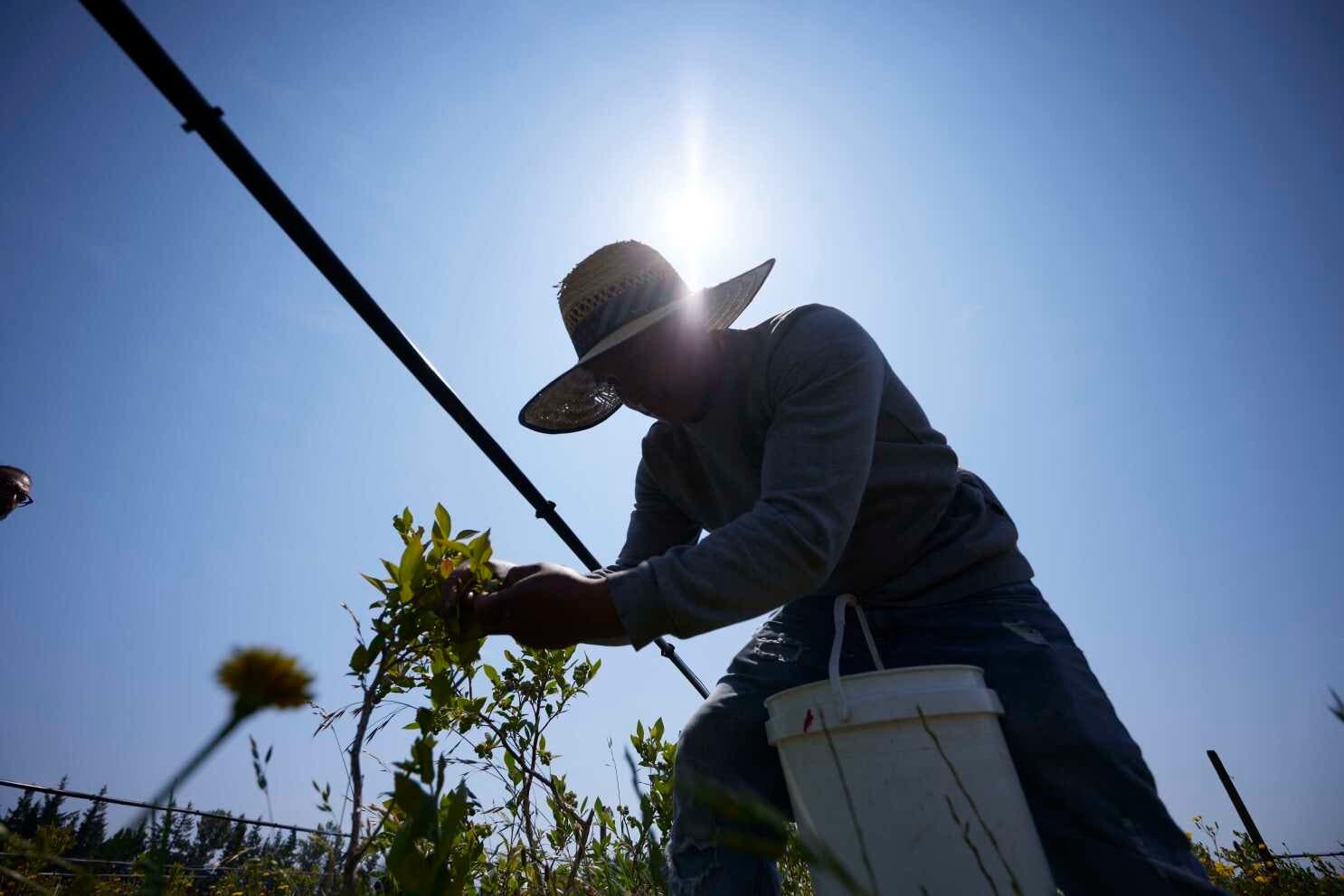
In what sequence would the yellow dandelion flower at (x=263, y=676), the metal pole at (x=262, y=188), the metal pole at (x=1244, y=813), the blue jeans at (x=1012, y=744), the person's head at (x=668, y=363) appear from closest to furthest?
the yellow dandelion flower at (x=263, y=676) < the metal pole at (x=262, y=188) < the blue jeans at (x=1012, y=744) < the person's head at (x=668, y=363) < the metal pole at (x=1244, y=813)

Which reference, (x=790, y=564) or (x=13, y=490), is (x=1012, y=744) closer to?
(x=790, y=564)

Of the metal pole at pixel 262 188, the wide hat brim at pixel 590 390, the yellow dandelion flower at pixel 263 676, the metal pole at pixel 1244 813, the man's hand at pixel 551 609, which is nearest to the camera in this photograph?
the yellow dandelion flower at pixel 263 676

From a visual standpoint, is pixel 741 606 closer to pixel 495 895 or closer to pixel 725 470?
pixel 725 470

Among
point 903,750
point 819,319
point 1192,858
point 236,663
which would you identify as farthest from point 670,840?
point 236,663

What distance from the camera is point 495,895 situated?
7.43 ft

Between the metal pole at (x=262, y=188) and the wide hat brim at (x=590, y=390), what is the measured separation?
0.45 metres

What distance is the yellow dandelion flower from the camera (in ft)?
1.66

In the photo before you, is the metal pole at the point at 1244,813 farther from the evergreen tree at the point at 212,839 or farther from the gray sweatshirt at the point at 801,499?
the evergreen tree at the point at 212,839

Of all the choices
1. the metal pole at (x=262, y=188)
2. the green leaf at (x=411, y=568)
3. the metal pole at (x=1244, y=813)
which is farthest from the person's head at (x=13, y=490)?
the metal pole at (x=1244, y=813)

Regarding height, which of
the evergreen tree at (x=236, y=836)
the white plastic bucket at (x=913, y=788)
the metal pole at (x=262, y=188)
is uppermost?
the metal pole at (x=262, y=188)

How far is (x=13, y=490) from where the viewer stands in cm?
430

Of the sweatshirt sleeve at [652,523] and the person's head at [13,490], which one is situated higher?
the person's head at [13,490]

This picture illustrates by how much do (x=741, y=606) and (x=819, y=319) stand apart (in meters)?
0.83

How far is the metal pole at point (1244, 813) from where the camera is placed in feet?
13.3
